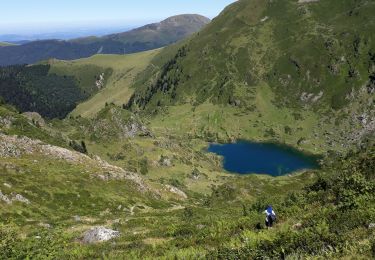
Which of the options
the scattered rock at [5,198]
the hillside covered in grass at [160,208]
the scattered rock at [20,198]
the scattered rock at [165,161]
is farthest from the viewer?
the scattered rock at [165,161]

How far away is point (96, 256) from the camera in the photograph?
98.6ft

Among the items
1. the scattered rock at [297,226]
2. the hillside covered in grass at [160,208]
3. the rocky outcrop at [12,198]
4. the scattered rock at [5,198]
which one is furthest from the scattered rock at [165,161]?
the scattered rock at [297,226]

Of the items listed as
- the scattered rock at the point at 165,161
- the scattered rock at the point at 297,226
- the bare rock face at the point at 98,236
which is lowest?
the scattered rock at the point at 165,161

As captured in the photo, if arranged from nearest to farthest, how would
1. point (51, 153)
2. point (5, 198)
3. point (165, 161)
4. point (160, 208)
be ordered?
point (5, 198)
point (160, 208)
point (51, 153)
point (165, 161)

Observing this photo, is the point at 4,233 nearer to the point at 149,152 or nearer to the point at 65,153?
the point at 65,153

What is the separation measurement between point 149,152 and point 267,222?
169m

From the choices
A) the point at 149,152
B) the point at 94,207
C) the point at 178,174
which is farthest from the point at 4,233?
the point at 149,152

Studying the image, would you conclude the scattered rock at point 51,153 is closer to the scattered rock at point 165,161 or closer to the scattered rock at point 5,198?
the scattered rock at point 5,198

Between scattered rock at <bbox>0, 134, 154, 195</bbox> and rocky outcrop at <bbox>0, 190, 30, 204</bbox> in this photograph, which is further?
scattered rock at <bbox>0, 134, 154, 195</bbox>

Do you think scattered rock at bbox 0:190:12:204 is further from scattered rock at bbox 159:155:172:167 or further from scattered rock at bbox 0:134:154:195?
scattered rock at bbox 159:155:172:167

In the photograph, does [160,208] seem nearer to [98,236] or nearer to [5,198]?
[5,198]

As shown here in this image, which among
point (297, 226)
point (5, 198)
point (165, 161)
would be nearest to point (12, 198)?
point (5, 198)

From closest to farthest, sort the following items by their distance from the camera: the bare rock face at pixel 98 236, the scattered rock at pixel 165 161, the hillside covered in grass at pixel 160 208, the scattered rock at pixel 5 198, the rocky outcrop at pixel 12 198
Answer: the hillside covered in grass at pixel 160 208
the bare rock face at pixel 98 236
the scattered rock at pixel 5 198
the rocky outcrop at pixel 12 198
the scattered rock at pixel 165 161

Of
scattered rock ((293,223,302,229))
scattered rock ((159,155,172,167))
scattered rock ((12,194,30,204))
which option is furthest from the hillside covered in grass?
scattered rock ((159,155,172,167))
